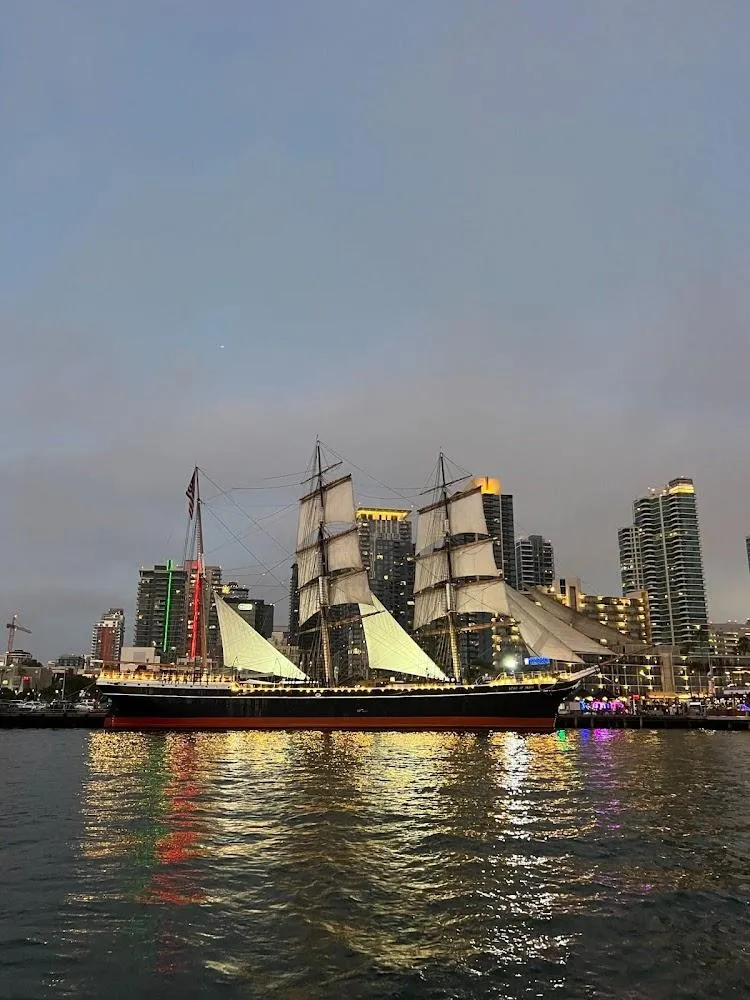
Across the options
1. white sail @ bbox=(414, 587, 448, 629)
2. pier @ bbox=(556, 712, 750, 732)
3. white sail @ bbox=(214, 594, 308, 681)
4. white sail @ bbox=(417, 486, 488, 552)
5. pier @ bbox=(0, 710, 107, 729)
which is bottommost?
pier @ bbox=(556, 712, 750, 732)

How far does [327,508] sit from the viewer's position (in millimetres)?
96938

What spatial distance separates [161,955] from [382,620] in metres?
78.3

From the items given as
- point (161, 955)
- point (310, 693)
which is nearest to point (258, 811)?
point (161, 955)

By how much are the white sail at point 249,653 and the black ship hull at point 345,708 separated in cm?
582

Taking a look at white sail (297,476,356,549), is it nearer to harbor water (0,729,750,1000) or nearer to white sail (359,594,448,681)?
white sail (359,594,448,681)

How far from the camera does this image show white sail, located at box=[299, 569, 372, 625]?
90.6 meters

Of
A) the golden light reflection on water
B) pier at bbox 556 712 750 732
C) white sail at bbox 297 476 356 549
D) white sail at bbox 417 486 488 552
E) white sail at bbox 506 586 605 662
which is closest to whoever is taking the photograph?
the golden light reflection on water

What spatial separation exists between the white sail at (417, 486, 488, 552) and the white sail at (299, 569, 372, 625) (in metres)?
11.4

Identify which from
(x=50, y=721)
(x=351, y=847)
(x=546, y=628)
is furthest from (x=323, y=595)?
(x=351, y=847)

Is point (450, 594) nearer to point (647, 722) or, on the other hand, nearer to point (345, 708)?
point (345, 708)

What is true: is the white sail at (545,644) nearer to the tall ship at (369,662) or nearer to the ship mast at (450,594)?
the tall ship at (369,662)

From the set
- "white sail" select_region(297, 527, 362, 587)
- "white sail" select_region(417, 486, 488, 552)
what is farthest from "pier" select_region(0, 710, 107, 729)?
"white sail" select_region(417, 486, 488, 552)

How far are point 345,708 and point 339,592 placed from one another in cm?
1865

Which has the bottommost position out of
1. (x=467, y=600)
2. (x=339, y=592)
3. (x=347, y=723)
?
(x=347, y=723)
